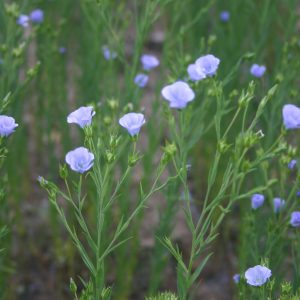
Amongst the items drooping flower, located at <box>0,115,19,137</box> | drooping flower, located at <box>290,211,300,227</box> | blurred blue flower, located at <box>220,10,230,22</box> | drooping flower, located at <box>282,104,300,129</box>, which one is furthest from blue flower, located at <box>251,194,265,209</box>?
blurred blue flower, located at <box>220,10,230,22</box>

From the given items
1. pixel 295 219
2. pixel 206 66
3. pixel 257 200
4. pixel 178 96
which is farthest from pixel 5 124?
pixel 295 219

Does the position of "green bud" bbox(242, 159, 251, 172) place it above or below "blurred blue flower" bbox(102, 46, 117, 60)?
above

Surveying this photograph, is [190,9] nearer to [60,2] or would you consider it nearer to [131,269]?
[60,2]

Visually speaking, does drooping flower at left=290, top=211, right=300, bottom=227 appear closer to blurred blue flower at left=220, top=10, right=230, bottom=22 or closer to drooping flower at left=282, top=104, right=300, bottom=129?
drooping flower at left=282, top=104, right=300, bottom=129

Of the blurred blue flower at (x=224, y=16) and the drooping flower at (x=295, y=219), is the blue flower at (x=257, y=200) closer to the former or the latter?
the drooping flower at (x=295, y=219)

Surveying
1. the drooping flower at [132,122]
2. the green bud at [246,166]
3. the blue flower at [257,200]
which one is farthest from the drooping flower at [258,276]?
the drooping flower at [132,122]

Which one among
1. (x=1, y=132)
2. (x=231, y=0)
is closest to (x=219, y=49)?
(x=231, y=0)
